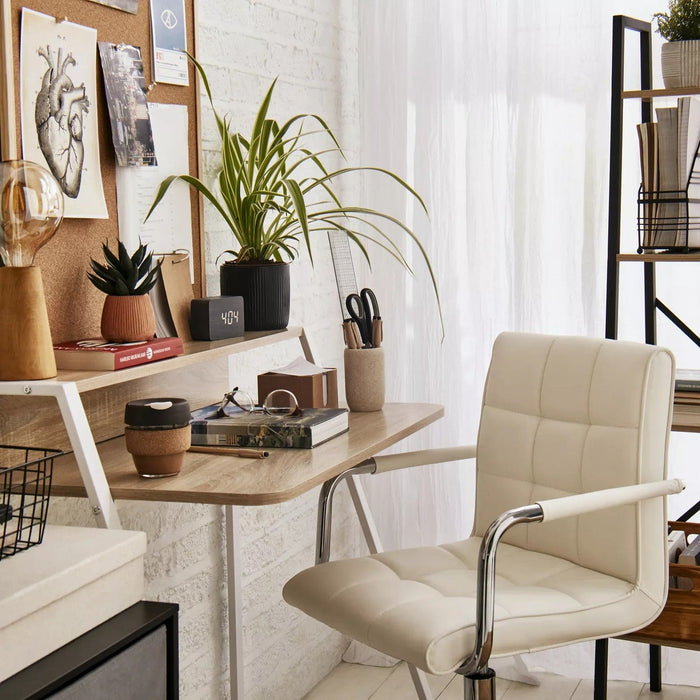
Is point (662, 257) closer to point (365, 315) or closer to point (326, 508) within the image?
point (365, 315)

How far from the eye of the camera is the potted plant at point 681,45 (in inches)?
88.6

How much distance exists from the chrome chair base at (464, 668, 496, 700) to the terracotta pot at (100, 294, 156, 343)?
0.77m

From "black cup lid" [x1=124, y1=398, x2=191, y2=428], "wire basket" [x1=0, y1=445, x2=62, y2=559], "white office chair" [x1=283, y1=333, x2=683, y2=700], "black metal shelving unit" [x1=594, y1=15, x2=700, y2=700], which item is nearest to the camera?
"wire basket" [x1=0, y1=445, x2=62, y2=559]

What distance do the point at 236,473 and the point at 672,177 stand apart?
129cm

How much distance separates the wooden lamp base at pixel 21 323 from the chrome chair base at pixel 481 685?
83cm

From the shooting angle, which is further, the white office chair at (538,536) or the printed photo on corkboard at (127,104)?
the printed photo on corkboard at (127,104)

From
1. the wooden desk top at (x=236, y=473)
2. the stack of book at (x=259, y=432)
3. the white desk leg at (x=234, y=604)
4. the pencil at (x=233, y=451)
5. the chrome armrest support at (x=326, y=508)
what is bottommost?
the white desk leg at (x=234, y=604)

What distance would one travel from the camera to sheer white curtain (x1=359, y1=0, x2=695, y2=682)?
8.64 feet

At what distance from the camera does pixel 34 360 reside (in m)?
1.44

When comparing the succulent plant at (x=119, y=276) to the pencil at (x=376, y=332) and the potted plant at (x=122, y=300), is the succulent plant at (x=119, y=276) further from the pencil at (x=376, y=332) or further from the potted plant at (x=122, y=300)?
the pencil at (x=376, y=332)

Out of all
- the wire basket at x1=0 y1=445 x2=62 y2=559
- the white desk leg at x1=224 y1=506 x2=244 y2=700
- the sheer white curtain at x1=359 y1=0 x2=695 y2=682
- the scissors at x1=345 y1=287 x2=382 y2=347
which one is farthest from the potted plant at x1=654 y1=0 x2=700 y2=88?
the wire basket at x1=0 y1=445 x2=62 y2=559

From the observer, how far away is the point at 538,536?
6.61 feet

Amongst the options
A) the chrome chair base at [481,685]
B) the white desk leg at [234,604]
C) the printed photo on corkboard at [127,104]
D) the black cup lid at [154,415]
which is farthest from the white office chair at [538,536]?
the printed photo on corkboard at [127,104]

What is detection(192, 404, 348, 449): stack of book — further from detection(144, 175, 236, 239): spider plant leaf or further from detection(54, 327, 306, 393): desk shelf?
detection(144, 175, 236, 239): spider plant leaf
